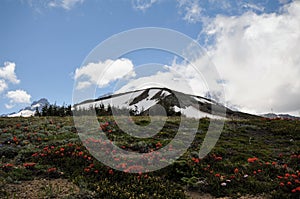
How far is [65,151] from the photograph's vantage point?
1330 cm

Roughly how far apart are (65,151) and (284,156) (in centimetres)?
1062

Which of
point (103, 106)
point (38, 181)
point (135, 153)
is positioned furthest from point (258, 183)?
point (103, 106)

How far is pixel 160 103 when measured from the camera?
101 feet

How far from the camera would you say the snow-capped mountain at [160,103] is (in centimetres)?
2925

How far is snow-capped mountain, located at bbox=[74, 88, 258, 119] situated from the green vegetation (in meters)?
11.1

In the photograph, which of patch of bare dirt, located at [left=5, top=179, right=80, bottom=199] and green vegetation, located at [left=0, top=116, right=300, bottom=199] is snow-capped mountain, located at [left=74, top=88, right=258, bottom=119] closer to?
green vegetation, located at [left=0, top=116, right=300, bottom=199]

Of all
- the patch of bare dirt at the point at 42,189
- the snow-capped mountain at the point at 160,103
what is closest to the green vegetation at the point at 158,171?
the patch of bare dirt at the point at 42,189

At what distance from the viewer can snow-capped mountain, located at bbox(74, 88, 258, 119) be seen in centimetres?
2925

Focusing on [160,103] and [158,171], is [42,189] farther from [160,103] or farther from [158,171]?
[160,103]

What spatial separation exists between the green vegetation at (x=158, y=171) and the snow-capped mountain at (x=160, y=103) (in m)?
11.1

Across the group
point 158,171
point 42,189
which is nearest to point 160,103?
point 158,171

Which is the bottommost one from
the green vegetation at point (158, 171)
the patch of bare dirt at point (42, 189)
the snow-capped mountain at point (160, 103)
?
the patch of bare dirt at point (42, 189)

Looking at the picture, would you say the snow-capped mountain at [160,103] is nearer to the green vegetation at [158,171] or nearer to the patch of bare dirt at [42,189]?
the green vegetation at [158,171]

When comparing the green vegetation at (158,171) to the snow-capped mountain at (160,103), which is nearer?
the green vegetation at (158,171)
